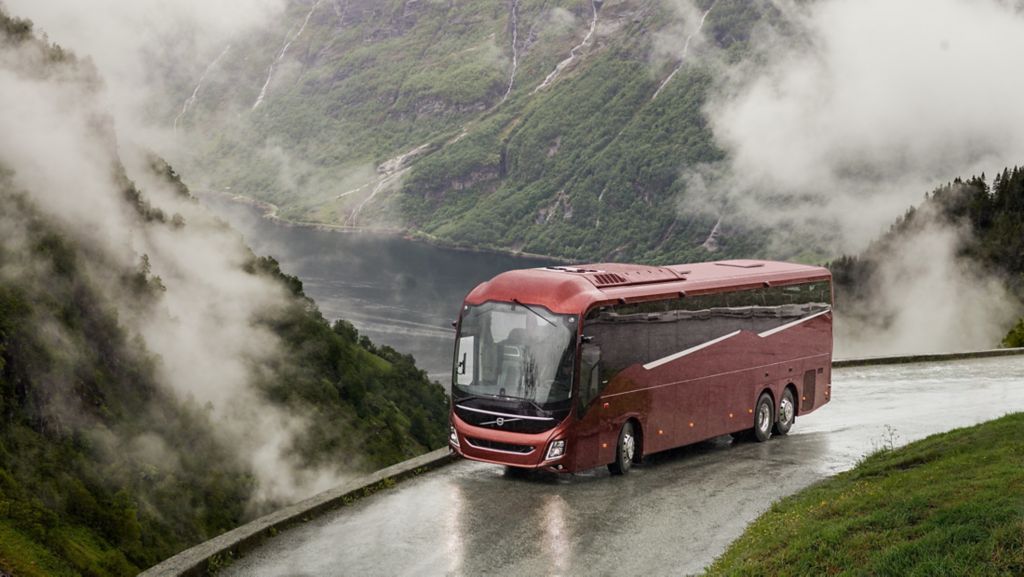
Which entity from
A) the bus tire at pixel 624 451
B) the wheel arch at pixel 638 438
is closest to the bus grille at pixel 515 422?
the bus tire at pixel 624 451

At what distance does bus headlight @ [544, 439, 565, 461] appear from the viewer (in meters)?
23.8

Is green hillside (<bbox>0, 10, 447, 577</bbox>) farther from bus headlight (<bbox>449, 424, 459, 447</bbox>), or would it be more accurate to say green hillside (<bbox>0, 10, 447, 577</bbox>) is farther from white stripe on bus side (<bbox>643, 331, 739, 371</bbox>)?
white stripe on bus side (<bbox>643, 331, 739, 371</bbox>)

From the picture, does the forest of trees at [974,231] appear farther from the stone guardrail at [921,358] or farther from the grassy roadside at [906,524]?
the grassy roadside at [906,524]

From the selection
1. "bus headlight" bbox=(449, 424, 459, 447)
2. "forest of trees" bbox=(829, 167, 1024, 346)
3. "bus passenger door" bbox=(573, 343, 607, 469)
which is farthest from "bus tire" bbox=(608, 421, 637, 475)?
"forest of trees" bbox=(829, 167, 1024, 346)

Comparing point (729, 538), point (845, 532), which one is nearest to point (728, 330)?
point (729, 538)

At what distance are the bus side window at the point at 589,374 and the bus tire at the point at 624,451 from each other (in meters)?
1.52

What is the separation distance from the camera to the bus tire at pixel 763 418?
30.4 meters

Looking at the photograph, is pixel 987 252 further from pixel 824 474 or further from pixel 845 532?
pixel 845 532

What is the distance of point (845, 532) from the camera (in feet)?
54.8

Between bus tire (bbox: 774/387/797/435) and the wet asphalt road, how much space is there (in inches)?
13.7

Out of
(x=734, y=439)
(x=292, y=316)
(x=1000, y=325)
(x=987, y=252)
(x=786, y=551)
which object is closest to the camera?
(x=786, y=551)

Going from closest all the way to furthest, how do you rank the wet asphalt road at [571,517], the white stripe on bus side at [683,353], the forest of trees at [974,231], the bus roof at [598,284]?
the wet asphalt road at [571,517] → the bus roof at [598,284] → the white stripe on bus side at [683,353] → the forest of trees at [974,231]

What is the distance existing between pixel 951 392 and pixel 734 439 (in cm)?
1304

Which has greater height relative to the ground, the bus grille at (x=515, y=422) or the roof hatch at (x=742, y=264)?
the roof hatch at (x=742, y=264)
